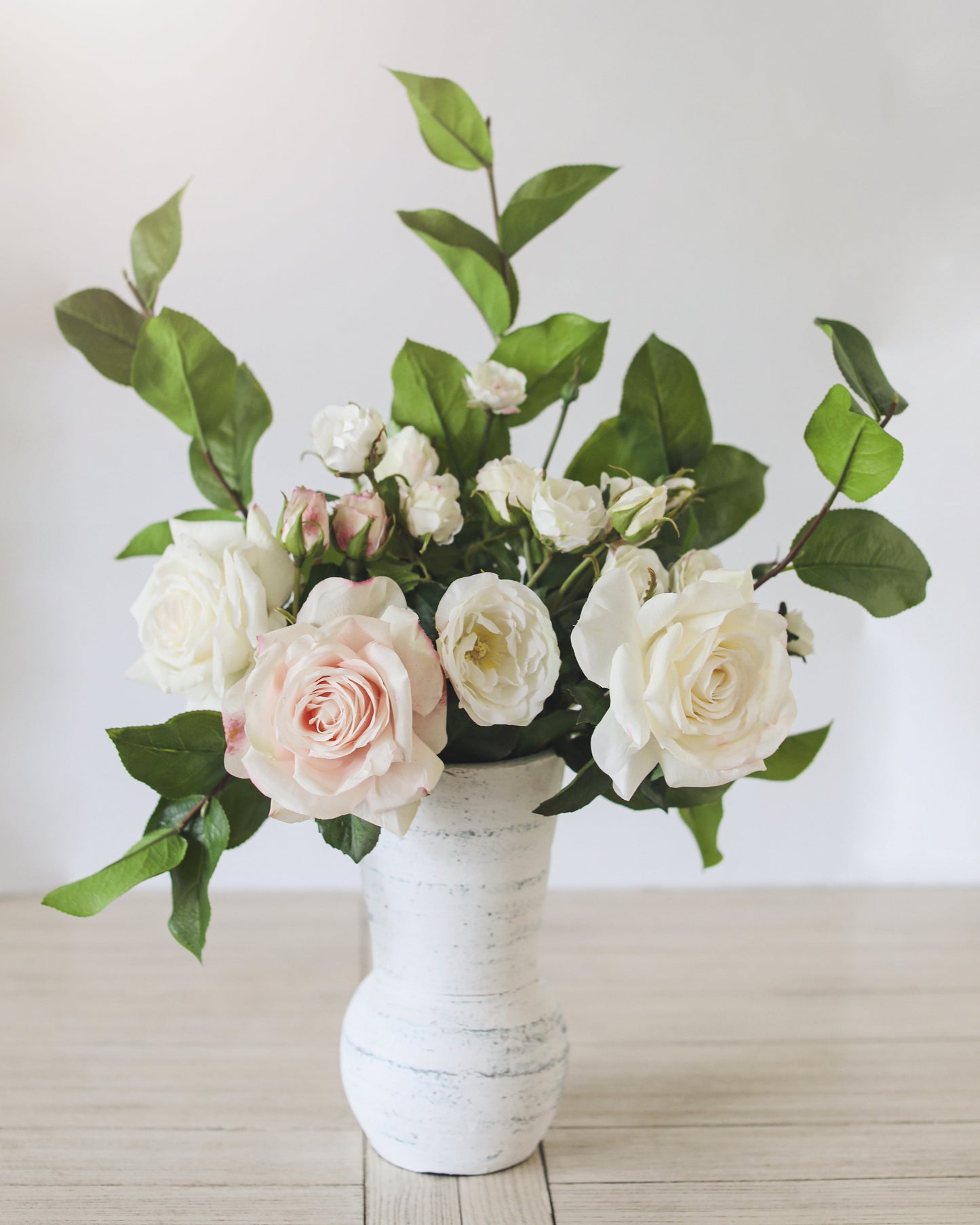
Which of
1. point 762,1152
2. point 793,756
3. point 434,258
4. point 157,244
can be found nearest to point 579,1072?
point 762,1152

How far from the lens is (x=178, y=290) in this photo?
3.54 feet

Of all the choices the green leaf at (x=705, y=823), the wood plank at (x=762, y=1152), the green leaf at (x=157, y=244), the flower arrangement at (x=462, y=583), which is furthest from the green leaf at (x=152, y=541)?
the wood plank at (x=762, y=1152)

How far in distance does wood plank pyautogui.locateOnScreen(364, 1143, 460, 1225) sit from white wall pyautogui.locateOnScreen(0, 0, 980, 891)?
19.8 inches

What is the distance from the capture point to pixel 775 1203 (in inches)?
25.5

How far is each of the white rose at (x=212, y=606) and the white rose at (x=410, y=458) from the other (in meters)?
0.08

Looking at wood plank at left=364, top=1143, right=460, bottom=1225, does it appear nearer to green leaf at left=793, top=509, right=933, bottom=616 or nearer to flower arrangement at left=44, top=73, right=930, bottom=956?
flower arrangement at left=44, top=73, right=930, bottom=956

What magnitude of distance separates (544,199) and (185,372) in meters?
0.23

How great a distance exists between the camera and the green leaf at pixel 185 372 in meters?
0.63

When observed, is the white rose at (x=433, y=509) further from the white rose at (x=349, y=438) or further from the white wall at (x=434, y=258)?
the white wall at (x=434, y=258)

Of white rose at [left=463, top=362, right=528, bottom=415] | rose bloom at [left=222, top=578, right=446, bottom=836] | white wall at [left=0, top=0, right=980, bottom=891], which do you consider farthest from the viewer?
white wall at [left=0, top=0, right=980, bottom=891]

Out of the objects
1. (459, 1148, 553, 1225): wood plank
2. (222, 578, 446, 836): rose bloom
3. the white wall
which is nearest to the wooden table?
(459, 1148, 553, 1225): wood plank

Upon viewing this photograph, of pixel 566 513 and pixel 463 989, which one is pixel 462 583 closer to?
pixel 566 513

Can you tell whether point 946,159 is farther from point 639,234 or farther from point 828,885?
point 828,885

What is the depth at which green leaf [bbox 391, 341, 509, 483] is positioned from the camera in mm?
644
